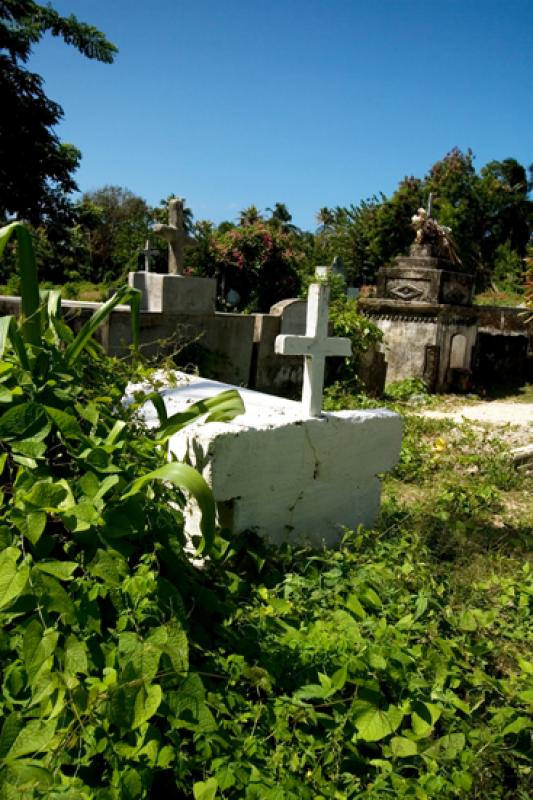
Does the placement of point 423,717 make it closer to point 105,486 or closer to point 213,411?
point 105,486

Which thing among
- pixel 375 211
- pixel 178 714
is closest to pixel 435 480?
pixel 178 714

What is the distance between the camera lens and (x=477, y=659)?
90.0 inches

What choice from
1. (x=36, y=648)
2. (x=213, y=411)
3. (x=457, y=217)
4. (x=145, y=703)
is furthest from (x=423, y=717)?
(x=457, y=217)

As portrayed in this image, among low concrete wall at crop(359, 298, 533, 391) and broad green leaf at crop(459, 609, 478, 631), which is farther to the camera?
low concrete wall at crop(359, 298, 533, 391)

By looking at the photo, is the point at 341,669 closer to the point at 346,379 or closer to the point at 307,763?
the point at 307,763

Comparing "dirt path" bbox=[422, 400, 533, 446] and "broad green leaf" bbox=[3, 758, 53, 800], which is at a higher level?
"broad green leaf" bbox=[3, 758, 53, 800]

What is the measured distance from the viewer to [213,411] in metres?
2.63

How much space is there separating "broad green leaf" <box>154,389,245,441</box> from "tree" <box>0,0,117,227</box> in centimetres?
827

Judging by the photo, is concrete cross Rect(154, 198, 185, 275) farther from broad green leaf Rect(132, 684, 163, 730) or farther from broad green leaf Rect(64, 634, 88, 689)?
broad green leaf Rect(132, 684, 163, 730)

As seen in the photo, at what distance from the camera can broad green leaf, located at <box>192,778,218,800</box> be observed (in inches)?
56.1

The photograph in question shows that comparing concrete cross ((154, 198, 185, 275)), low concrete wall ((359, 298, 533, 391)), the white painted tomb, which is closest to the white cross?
the white painted tomb

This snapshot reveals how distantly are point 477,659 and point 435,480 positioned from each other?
2.71 m

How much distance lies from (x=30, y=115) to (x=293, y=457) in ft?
28.1

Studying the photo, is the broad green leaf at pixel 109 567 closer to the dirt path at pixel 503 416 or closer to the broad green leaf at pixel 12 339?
the broad green leaf at pixel 12 339
